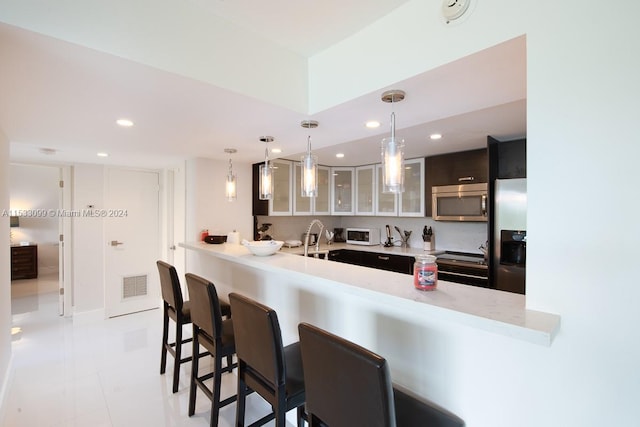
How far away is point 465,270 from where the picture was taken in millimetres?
3340

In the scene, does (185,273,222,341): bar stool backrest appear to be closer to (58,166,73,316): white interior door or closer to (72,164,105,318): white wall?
(72,164,105,318): white wall

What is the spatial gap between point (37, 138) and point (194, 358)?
2.36 metres

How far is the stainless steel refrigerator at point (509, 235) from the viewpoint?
2793 millimetres

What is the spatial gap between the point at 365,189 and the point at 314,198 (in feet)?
2.76

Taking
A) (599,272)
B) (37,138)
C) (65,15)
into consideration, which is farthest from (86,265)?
(599,272)

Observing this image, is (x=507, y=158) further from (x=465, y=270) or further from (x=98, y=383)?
(x=98, y=383)

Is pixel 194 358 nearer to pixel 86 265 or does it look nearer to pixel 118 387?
pixel 118 387

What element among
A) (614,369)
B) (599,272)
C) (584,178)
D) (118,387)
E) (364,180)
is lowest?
(118,387)

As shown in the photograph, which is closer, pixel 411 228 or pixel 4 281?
pixel 4 281

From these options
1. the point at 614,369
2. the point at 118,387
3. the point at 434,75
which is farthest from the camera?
the point at 118,387

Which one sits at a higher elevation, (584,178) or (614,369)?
(584,178)

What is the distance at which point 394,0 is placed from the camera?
1366 mm

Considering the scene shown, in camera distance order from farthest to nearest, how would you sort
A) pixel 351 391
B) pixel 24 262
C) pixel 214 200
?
pixel 24 262, pixel 214 200, pixel 351 391

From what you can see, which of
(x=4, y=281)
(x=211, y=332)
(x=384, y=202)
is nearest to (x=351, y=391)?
(x=211, y=332)
